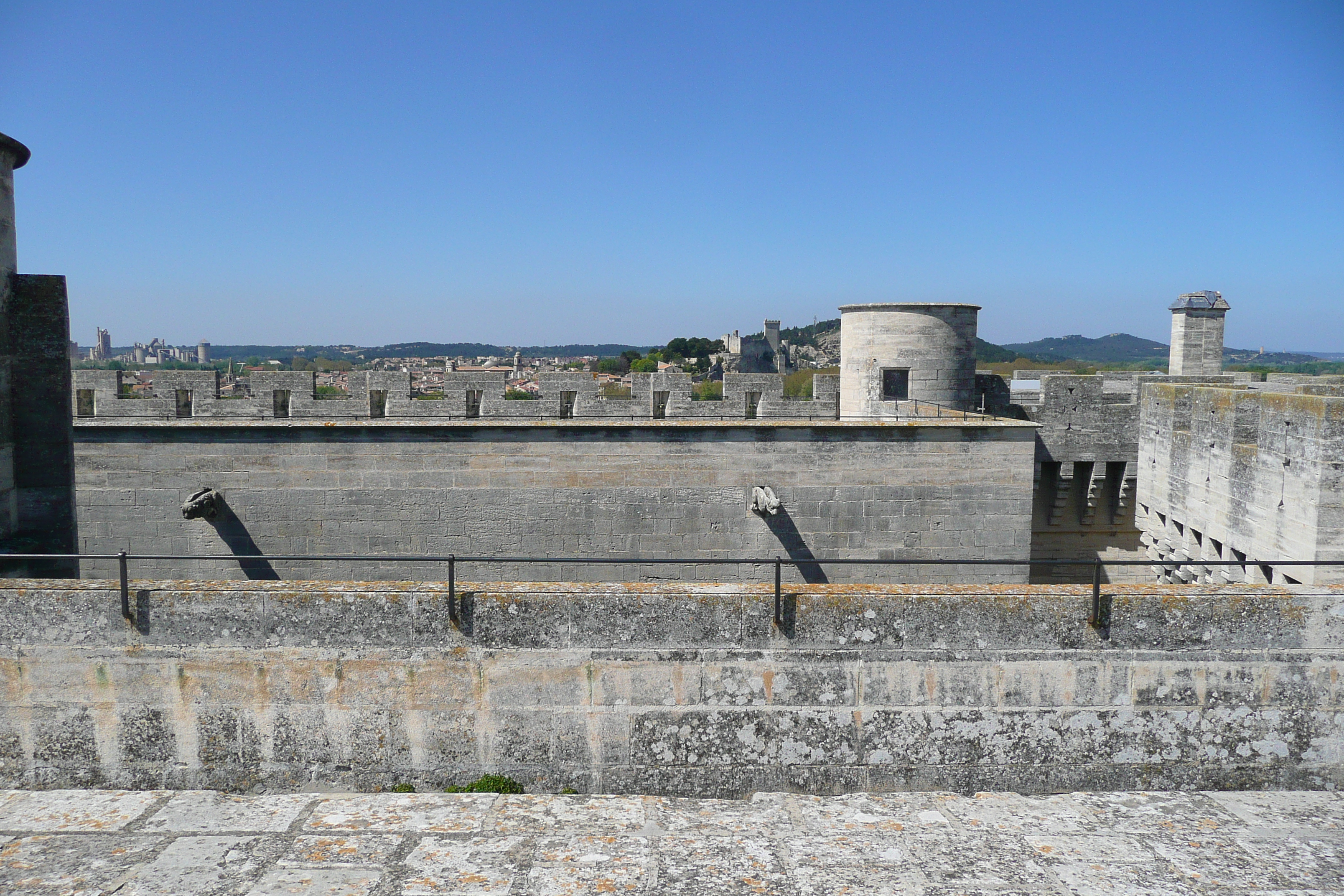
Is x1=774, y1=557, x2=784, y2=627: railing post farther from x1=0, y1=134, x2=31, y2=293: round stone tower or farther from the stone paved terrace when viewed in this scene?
x1=0, y1=134, x2=31, y2=293: round stone tower

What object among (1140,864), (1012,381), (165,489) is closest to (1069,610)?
(1140,864)

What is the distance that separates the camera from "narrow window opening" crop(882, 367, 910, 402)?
53.9ft

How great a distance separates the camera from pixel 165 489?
11477mm

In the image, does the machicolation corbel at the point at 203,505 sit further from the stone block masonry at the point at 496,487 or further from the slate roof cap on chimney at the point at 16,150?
the slate roof cap on chimney at the point at 16,150

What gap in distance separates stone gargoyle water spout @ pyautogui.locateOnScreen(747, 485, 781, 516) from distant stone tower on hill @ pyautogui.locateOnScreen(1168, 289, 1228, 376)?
42.7 feet

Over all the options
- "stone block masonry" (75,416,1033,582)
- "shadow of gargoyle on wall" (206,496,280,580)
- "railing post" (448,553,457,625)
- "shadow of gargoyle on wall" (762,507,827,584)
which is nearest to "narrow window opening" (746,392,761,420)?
"stone block masonry" (75,416,1033,582)

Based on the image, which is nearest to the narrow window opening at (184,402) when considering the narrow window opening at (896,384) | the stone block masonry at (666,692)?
the stone block masonry at (666,692)

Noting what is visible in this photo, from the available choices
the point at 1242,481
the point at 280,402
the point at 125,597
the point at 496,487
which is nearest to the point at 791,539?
the point at 496,487

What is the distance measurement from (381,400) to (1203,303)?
1807 cm

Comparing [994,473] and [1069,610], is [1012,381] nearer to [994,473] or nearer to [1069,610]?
[994,473]

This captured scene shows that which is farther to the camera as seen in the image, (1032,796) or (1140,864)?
(1032,796)

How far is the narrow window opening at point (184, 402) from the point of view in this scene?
12.6 metres

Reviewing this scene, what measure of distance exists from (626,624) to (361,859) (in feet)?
6.18

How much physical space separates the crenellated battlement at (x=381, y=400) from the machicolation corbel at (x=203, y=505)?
1473mm
